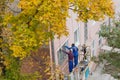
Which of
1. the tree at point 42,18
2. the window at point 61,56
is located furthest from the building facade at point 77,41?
the tree at point 42,18

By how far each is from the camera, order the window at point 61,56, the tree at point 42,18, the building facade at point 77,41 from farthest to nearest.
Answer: the window at point 61,56 → the building facade at point 77,41 → the tree at point 42,18

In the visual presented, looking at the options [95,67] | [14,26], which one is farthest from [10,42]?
[95,67]

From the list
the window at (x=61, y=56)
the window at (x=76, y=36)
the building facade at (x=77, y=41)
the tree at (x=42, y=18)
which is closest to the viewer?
the tree at (x=42, y=18)

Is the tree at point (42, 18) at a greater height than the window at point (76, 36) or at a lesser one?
greater

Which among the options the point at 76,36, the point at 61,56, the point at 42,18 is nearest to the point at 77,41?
the point at 76,36

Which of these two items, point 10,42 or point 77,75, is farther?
point 77,75

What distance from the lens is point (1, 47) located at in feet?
43.5

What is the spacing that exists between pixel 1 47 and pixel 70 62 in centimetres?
792

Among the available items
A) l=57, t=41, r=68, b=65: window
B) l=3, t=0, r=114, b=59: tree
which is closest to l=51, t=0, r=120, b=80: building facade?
l=57, t=41, r=68, b=65: window

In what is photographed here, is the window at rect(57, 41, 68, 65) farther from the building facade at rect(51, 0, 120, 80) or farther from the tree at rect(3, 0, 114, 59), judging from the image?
the tree at rect(3, 0, 114, 59)

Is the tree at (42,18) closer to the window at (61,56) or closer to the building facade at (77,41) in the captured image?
the building facade at (77,41)

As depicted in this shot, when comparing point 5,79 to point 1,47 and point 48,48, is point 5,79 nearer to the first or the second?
point 1,47

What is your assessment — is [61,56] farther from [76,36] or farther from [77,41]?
[77,41]

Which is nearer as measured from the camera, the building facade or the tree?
the tree
